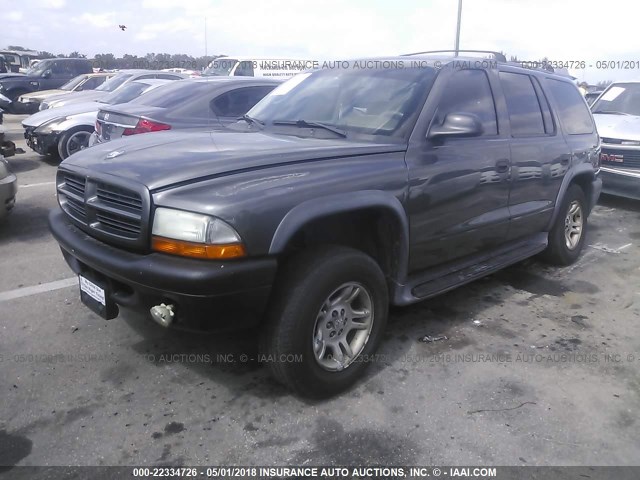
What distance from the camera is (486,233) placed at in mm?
3891

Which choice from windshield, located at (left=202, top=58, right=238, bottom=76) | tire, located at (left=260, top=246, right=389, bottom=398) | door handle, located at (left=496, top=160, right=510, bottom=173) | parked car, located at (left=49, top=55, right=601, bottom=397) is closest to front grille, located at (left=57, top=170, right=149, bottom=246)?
parked car, located at (left=49, top=55, right=601, bottom=397)

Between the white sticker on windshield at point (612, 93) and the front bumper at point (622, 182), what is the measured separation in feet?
6.69

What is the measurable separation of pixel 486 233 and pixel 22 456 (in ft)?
10.3

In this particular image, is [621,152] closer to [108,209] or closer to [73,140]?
[108,209]

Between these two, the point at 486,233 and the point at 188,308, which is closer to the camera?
the point at 188,308

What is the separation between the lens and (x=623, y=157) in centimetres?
766

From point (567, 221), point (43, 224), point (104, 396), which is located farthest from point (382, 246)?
point (43, 224)

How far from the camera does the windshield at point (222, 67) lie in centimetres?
1647

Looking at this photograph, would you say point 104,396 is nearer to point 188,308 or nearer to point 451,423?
point 188,308

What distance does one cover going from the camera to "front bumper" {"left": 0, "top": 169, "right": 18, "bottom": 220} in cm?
549

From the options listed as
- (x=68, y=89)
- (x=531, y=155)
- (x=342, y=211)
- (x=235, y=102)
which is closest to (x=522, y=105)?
(x=531, y=155)

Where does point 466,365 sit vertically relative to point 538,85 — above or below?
below

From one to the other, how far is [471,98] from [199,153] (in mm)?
2024

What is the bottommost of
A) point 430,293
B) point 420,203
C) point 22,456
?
point 22,456
